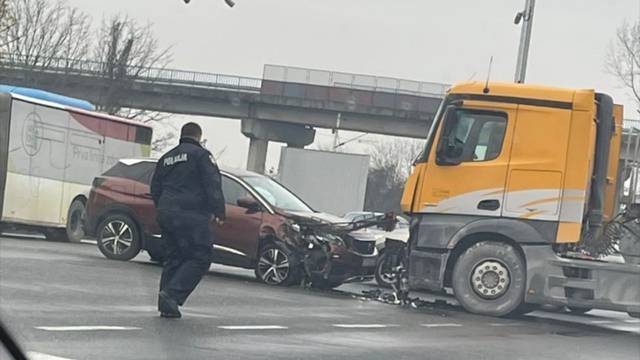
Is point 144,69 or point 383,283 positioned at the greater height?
point 144,69

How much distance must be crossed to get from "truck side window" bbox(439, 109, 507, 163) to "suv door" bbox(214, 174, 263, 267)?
3.12 meters

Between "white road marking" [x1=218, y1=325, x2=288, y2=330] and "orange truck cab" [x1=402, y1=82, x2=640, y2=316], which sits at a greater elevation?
"orange truck cab" [x1=402, y1=82, x2=640, y2=316]

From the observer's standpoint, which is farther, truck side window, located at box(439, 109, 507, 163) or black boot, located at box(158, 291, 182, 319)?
truck side window, located at box(439, 109, 507, 163)

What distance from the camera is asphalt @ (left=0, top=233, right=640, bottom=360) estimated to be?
8.42 metres

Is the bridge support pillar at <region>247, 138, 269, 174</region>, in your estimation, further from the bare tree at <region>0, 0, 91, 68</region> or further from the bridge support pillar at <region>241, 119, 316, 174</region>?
the bare tree at <region>0, 0, 91, 68</region>

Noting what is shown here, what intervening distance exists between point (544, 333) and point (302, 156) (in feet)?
31.7

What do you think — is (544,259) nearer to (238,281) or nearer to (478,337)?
(478,337)

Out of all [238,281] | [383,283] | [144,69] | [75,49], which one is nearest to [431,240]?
[383,283]

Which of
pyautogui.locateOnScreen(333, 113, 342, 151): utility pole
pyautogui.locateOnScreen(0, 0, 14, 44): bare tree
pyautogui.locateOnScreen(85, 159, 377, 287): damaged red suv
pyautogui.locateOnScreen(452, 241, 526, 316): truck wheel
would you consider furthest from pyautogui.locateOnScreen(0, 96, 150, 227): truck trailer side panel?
pyautogui.locateOnScreen(452, 241, 526, 316): truck wheel

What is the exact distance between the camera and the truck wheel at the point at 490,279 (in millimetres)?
13266

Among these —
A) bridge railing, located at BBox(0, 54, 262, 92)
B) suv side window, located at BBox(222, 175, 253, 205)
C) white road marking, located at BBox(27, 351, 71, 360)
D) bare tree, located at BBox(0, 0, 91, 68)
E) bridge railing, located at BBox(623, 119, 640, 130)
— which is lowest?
white road marking, located at BBox(27, 351, 71, 360)

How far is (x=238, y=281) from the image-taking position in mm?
15375

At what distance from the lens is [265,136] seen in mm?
18906

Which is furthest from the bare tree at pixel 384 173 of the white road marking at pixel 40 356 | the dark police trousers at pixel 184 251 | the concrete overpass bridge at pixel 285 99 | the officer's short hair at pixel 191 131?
the white road marking at pixel 40 356
